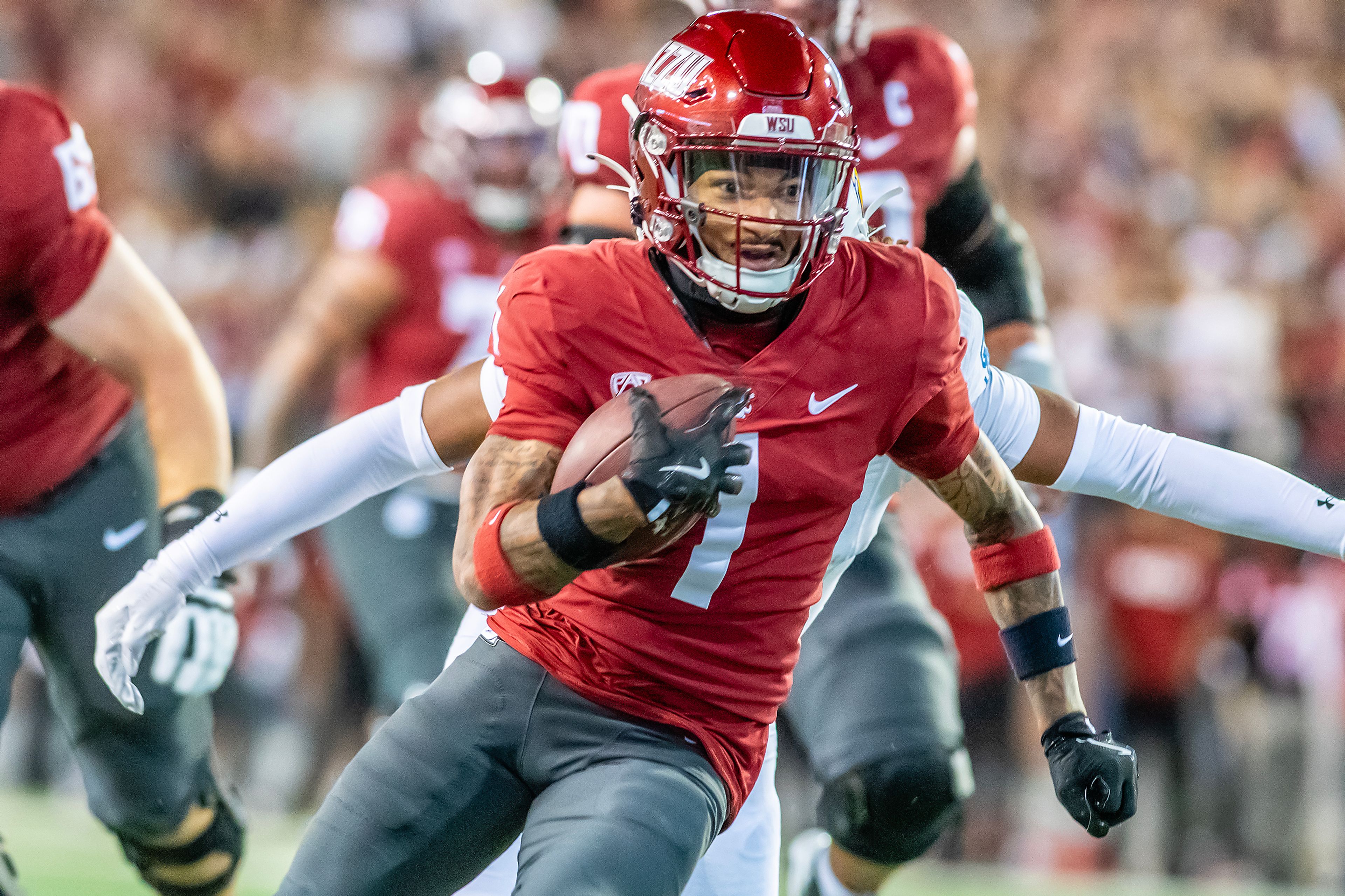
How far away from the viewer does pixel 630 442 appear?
217 cm

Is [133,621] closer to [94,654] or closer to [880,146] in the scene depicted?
[94,654]

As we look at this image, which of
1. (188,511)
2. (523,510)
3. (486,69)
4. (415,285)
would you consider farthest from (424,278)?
(523,510)

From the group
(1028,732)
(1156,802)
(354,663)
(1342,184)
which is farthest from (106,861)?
(1342,184)

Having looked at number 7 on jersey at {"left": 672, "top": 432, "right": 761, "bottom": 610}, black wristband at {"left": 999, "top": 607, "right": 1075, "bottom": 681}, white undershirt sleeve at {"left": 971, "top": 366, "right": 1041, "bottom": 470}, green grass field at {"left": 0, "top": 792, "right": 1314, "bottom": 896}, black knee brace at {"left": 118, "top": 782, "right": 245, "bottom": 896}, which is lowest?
green grass field at {"left": 0, "top": 792, "right": 1314, "bottom": 896}

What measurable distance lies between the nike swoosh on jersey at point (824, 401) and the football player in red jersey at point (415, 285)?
242 centimetres

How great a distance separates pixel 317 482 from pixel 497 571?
0.67 meters

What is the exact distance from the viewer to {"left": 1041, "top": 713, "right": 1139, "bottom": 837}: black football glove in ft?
8.73

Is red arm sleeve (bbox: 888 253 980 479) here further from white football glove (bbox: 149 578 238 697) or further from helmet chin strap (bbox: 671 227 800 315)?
white football glove (bbox: 149 578 238 697)

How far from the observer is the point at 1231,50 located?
29.6 ft

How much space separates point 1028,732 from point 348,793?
4.45 m

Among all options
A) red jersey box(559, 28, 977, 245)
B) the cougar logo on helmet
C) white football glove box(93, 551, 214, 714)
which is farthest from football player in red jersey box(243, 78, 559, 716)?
the cougar logo on helmet

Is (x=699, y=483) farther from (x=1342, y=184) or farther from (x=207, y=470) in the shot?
(x=1342, y=184)

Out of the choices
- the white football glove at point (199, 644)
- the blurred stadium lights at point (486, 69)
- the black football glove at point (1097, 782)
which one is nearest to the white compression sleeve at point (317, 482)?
the white football glove at point (199, 644)

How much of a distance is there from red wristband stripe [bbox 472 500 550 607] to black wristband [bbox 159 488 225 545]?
3.53 feet
